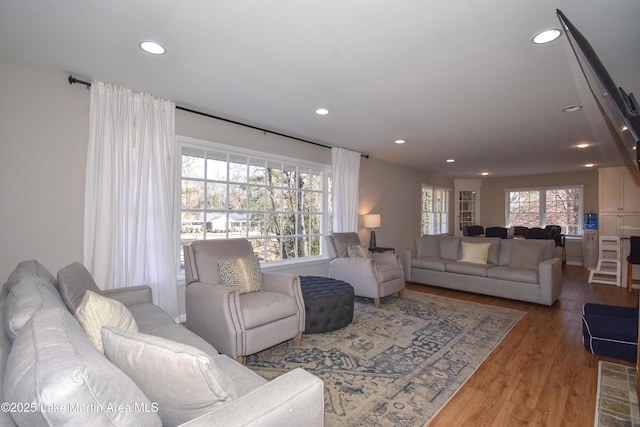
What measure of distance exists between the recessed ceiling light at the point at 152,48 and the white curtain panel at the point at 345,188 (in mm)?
3184

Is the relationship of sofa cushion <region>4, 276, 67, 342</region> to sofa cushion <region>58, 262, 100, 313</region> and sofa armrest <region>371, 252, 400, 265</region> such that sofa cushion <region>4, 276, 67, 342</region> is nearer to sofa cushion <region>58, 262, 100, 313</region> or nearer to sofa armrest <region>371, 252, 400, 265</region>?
sofa cushion <region>58, 262, 100, 313</region>

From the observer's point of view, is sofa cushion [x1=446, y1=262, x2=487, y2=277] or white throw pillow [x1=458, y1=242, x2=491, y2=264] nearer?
sofa cushion [x1=446, y1=262, x2=487, y2=277]

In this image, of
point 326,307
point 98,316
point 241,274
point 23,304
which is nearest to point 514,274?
point 326,307

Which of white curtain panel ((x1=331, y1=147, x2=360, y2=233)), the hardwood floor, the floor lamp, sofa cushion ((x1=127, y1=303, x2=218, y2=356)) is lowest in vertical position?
the hardwood floor

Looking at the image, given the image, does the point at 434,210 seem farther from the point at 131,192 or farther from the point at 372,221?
the point at 131,192

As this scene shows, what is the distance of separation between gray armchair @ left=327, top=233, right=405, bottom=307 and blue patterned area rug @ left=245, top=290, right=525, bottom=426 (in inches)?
10.4

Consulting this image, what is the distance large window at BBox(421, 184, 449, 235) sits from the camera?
7832 mm

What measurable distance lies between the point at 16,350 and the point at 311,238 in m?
4.22

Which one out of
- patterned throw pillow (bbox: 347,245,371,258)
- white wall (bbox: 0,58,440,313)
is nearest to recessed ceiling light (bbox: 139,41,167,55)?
white wall (bbox: 0,58,440,313)

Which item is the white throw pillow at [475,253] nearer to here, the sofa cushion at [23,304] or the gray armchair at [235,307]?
the gray armchair at [235,307]

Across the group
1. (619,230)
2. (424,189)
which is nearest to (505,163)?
(424,189)

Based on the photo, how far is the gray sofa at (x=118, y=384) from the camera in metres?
0.67

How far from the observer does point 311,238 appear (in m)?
4.96

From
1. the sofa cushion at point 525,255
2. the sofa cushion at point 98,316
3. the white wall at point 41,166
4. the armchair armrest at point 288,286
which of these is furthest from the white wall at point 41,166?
the sofa cushion at point 525,255
